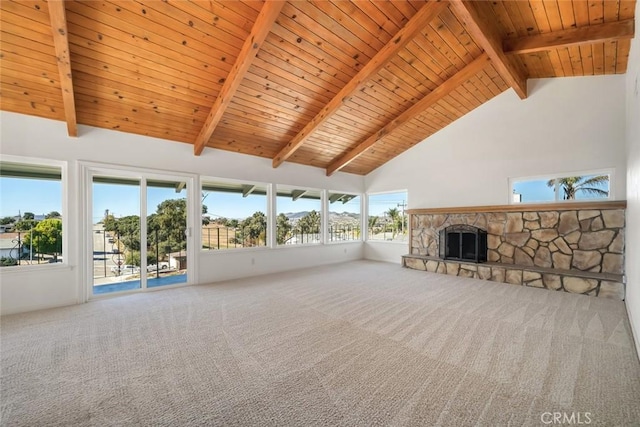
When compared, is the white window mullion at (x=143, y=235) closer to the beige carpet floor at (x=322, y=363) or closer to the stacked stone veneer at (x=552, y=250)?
the beige carpet floor at (x=322, y=363)

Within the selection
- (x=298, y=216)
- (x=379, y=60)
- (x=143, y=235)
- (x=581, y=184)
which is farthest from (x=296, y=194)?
(x=581, y=184)

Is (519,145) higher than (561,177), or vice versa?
(519,145)

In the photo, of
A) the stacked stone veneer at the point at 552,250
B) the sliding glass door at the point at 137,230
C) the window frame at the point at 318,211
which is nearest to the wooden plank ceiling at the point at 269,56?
the sliding glass door at the point at 137,230

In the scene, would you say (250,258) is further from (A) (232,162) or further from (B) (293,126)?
(B) (293,126)

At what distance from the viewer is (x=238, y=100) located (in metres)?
3.99

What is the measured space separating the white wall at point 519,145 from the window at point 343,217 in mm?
1479

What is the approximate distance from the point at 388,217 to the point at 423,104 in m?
3.30

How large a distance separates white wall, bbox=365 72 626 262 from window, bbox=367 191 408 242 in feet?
1.26

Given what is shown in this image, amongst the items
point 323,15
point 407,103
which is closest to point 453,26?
point 407,103

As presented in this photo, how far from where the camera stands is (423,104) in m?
4.72

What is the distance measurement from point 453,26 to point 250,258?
199 inches

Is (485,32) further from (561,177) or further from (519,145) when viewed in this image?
(561,177)

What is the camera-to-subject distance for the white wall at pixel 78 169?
3.36m

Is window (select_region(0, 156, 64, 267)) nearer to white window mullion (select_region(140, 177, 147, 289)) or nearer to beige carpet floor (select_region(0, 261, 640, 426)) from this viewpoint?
beige carpet floor (select_region(0, 261, 640, 426))
